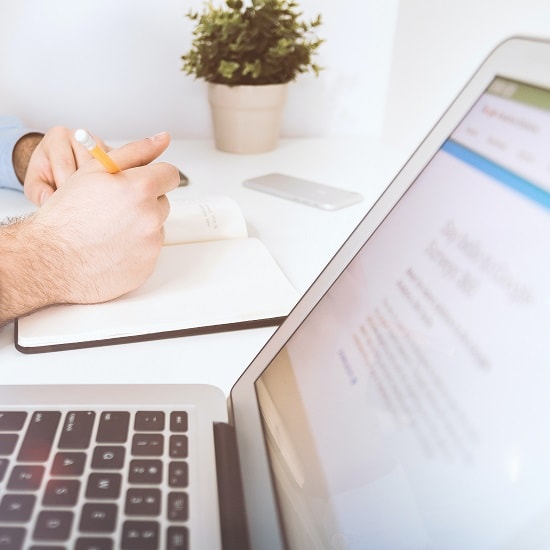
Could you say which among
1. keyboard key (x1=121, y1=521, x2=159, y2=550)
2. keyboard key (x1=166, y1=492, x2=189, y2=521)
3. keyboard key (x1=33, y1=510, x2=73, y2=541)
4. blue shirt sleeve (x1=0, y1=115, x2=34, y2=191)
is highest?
keyboard key (x1=33, y1=510, x2=73, y2=541)

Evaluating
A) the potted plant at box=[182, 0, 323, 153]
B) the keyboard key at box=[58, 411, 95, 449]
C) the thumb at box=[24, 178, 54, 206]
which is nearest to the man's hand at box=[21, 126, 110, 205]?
the thumb at box=[24, 178, 54, 206]

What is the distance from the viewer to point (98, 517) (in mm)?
262

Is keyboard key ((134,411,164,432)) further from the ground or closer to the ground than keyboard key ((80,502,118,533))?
closer to the ground

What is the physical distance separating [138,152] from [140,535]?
1.31 feet

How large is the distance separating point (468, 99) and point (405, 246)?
0.09 meters

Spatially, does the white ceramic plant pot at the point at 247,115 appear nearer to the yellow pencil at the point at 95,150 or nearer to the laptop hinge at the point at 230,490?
the yellow pencil at the point at 95,150

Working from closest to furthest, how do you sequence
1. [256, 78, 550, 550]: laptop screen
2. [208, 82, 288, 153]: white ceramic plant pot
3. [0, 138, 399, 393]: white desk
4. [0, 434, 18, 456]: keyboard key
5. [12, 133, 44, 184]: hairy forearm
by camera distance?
[256, 78, 550, 550]: laptop screen
[0, 434, 18, 456]: keyboard key
[0, 138, 399, 393]: white desk
[12, 133, 44, 184]: hairy forearm
[208, 82, 288, 153]: white ceramic plant pot

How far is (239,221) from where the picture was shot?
0.64 metres

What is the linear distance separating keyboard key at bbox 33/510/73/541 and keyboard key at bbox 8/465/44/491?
2cm

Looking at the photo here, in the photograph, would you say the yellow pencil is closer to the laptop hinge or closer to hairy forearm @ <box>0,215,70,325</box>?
hairy forearm @ <box>0,215,70,325</box>

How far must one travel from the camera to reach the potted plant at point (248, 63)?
898 mm

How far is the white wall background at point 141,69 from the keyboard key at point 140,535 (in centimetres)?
100

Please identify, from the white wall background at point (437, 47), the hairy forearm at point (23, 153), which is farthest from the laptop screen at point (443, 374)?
the hairy forearm at point (23, 153)

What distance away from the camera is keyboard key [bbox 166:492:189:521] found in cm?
27
